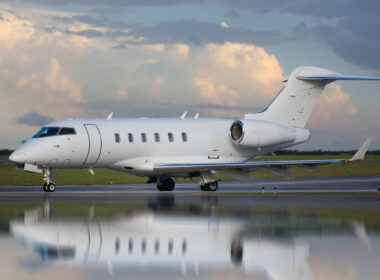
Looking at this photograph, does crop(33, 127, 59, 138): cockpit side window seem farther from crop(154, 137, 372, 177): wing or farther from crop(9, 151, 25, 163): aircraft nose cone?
crop(154, 137, 372, 177): wing

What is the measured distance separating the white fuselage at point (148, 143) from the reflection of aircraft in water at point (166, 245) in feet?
43.5

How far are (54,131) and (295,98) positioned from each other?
1326cm

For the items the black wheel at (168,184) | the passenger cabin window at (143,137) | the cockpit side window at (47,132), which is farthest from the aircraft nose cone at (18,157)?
the black wheel at (168,184)

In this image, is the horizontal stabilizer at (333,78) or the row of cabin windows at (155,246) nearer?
the row of cabin windows at (155,246)

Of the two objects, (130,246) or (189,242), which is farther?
(189,242)

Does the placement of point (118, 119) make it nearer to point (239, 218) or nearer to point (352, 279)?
point (239, 218)

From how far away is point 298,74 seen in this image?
34375 millimetres

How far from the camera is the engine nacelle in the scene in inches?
1270

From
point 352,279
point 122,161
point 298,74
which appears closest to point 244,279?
point 352,279

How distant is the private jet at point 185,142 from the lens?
94.4 ft

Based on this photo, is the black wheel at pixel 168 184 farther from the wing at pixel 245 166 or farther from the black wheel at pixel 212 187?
the black wheel at pixel 212 187

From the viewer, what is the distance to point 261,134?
32500 millimetres

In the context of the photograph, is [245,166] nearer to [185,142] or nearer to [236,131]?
[185,142]

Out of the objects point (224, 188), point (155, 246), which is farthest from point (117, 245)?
point (224, 188)
